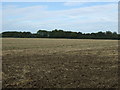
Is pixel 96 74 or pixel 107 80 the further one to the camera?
pixel 96 74

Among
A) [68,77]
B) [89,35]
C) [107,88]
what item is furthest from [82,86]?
[89,35]

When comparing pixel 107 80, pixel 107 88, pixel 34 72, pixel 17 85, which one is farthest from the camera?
pixel 34 72

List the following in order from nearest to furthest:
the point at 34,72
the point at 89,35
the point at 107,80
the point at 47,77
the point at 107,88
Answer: the point at 107,88 < the point at 107,80 < the point at 47,77 < the point at 34,72 < the point at 89,35

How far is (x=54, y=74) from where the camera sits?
37.5ft

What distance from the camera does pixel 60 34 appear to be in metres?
128

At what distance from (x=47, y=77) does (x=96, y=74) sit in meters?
2.47

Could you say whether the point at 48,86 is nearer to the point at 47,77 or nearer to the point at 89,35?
the point at 47,77

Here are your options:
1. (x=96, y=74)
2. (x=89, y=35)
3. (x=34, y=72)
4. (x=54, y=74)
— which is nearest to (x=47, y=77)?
(x=54, y=74)

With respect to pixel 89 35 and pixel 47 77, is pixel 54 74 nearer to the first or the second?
pixel 47 77

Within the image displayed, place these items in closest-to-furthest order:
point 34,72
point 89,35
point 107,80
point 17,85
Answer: point 17,85 < point 107,80 < point 34,72 < point 89,35

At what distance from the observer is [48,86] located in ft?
30.1

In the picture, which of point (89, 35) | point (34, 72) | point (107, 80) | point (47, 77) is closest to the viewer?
point (107, 80)

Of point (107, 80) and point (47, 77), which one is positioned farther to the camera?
point (47, 77)

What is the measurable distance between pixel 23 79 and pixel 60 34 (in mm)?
117956
